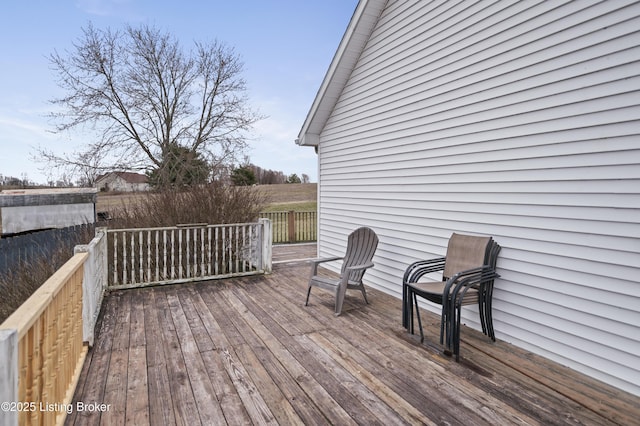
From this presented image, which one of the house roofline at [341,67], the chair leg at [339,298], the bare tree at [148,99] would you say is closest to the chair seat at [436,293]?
the chair leg at [339,298]

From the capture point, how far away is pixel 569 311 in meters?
2.85

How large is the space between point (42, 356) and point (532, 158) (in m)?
3.88

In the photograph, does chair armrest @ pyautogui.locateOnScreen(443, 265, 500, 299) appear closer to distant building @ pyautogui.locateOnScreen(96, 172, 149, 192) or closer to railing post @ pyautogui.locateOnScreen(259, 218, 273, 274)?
railing post @ pyautogui.locateOnScreen(259, 218, 273, 274)

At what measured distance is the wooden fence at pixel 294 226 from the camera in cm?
1070

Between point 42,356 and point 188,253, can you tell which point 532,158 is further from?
point 188,253

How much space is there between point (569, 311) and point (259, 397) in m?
2.62

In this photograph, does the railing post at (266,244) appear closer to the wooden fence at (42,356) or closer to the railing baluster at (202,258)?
the railing baluster at (202,258)

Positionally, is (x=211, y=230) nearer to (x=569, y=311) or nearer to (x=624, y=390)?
(x=569, y=311)

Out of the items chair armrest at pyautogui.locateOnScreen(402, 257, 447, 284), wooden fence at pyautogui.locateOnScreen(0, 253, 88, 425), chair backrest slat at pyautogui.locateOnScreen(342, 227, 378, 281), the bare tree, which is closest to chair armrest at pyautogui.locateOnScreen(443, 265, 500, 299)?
chair armrest at pyautogui.locateOnScreen(402, 257, 447, 284)

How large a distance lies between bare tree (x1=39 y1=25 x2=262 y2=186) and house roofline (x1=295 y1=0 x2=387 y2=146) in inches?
282

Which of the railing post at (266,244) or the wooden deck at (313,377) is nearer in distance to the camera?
the wooden deck at (313,377)

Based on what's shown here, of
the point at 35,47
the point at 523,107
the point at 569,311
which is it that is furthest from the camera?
the point at 35,47

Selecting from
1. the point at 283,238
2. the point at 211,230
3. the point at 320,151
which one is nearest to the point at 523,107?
the point at 320,151

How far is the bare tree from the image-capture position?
11906 mm
